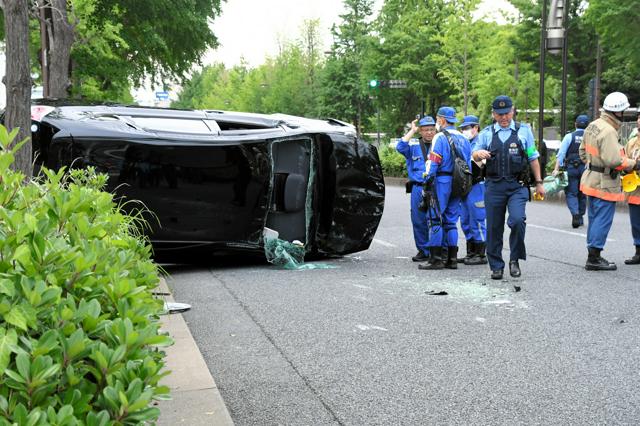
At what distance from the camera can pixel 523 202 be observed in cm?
793

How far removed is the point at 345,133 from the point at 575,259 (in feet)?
10.0

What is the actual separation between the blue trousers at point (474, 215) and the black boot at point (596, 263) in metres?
1.31

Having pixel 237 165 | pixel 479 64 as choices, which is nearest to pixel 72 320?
pixel 237 165

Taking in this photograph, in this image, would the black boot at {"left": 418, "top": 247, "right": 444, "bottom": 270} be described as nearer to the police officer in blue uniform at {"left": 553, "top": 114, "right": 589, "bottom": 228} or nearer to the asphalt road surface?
the asphalt road surface

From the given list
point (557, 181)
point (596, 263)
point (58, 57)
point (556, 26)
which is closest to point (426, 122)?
point (596, 263)

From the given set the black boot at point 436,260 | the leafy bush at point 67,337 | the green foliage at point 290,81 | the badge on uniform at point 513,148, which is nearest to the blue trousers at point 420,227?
the black boot at point 436,260

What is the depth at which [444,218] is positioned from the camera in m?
8.77

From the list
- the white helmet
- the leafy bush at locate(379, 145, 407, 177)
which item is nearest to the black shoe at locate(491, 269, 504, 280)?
the white helmet

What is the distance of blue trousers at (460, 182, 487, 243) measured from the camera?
9422 mm

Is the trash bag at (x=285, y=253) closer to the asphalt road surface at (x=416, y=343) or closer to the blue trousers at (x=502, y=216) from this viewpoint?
the asphalt road surface at (x=416, y=343)

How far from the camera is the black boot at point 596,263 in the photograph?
8.39 meters

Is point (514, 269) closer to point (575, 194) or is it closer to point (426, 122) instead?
point (426, 122)

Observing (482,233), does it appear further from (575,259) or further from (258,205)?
(258,205)

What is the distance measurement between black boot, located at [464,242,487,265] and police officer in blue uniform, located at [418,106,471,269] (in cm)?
51
